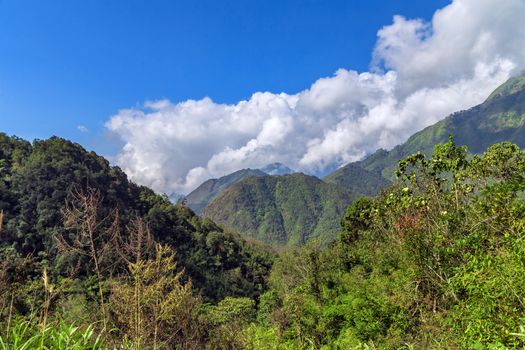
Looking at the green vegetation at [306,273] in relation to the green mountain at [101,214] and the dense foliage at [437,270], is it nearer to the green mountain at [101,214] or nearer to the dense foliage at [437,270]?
the dense foliage at [437,270]

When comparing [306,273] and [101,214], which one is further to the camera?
[101,214]

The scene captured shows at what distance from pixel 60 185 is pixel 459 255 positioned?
7690 centimetres

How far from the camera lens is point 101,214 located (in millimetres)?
61062

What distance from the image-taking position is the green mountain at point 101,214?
61.8 metres

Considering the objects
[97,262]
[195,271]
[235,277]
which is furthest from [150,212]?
[97,262]

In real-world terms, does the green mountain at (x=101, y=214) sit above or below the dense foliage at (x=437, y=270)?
above

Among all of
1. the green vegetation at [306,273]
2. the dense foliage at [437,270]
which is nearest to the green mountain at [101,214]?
the green vegetation at [306,273]

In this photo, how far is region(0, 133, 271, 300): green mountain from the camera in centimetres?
6181

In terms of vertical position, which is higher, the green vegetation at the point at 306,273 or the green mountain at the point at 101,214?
the green mountain at the point at 101,214

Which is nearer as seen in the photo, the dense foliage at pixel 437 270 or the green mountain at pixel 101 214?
the dense foliage at pixel 437 270

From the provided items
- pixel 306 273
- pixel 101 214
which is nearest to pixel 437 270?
pixel 306 273

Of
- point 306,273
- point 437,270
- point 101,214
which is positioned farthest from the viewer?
point 101,214

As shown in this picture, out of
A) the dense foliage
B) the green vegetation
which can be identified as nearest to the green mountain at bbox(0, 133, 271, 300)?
the green vegetation

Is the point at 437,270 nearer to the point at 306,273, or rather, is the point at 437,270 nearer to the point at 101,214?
the point at 306,273
